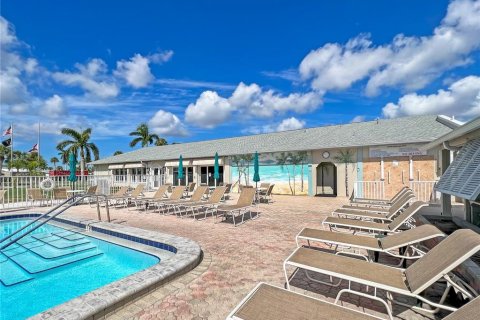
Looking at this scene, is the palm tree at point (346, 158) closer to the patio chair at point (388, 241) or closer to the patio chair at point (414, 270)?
the patio chair at point (388, 241)

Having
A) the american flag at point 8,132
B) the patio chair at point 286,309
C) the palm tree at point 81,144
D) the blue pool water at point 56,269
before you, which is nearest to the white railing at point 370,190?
the blue pool water at point 56,269

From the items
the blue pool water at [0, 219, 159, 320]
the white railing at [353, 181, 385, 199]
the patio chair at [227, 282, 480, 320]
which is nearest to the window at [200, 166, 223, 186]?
the white railing at [353, 181, 385, 199]

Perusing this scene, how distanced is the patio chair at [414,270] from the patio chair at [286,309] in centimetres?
41

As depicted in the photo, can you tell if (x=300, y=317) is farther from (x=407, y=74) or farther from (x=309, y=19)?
(x=407, y=74)

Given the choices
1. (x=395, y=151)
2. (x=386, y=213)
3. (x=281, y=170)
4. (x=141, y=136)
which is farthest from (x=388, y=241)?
(x=141, y=136)

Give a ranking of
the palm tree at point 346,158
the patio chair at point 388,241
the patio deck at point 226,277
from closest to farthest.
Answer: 1. the patio deck at point 226,277
2. the patio chair at point 388,241
3. the palm tree at point 346,158

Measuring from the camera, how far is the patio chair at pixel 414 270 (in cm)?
265

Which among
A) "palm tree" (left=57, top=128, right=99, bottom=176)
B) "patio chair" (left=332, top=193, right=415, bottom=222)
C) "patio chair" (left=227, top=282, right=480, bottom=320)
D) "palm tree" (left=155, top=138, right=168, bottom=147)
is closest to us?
"patio chair" (left=227, top=282, right=480, bottom=320)

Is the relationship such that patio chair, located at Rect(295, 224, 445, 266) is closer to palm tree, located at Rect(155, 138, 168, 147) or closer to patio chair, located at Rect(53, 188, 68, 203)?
patio chair, located at Rect(53, 188, 68, 203)

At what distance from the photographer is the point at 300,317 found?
240cm

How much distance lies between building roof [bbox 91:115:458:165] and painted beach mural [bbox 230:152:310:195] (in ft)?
2.20

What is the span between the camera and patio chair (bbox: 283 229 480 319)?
2.65 m

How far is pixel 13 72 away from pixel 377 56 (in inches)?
1106

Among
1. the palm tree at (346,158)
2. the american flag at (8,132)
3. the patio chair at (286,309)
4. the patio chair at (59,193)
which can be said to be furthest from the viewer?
the american flag at (8,132)
